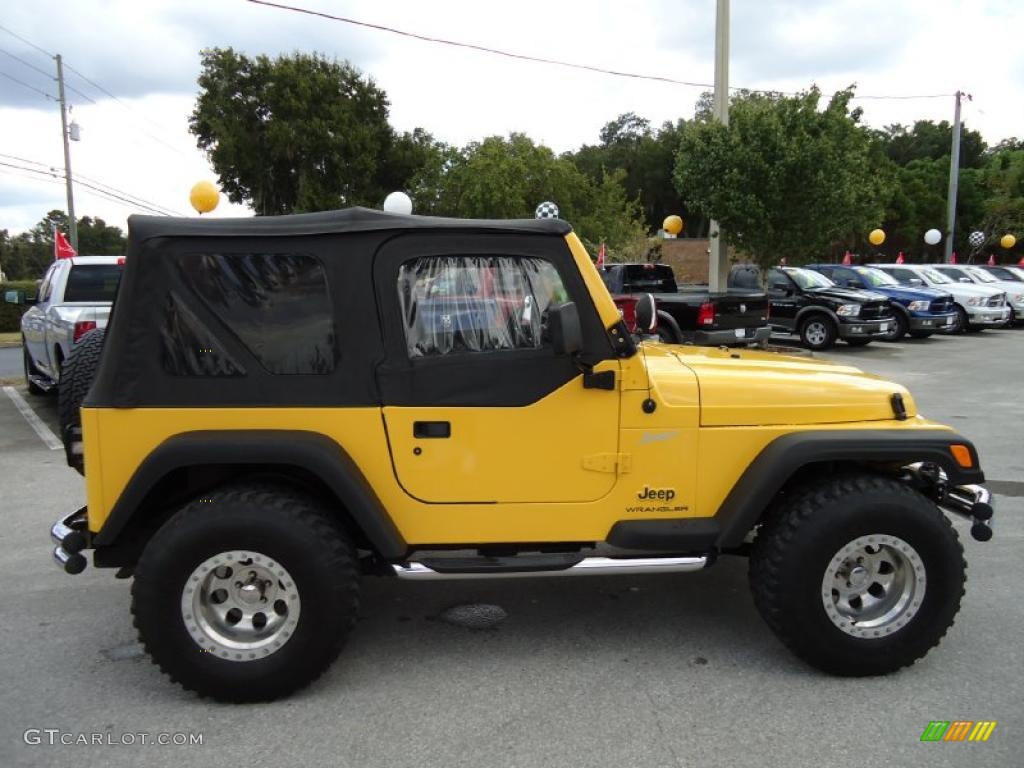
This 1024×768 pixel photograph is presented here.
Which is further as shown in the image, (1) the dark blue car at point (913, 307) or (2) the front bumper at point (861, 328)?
(1) the dark blue car at point (913, 307)

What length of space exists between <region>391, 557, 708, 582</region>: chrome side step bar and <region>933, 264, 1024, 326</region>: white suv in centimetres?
2113

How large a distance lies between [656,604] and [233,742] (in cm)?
216

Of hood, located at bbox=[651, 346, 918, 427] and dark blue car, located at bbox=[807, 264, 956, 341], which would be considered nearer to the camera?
hood, located at bbox=[651, 346, 918, 427]

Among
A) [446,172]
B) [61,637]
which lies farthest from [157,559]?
[446,172]

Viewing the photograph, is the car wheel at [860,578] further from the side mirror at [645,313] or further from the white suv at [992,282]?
the white suv at [992,282]

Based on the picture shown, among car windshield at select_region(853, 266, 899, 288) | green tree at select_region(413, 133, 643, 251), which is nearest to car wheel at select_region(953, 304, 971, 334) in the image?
car windshield at select_region(853, 266, 899, 288)

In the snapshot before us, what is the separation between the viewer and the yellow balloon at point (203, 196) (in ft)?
39.2

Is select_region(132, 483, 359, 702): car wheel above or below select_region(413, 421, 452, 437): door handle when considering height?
below

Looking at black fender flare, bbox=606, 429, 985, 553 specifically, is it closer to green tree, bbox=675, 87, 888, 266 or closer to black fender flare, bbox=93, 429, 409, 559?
black fender flare, bbox=93, 429, 409, 559

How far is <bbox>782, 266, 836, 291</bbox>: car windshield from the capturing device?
17250 mm

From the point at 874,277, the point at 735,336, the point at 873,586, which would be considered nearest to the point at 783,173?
the point at 735,336

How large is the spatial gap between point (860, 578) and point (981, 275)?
23668mm

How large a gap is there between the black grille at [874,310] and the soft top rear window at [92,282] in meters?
13.9

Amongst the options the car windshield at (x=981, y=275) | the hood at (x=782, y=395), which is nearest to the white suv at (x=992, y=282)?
the car windshield at (x=981, y=275)
